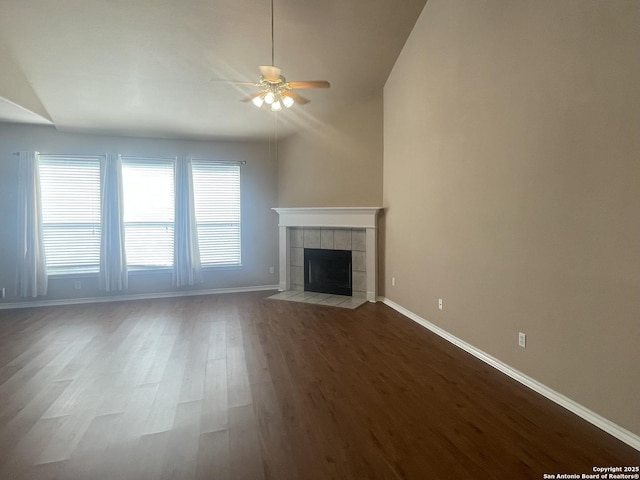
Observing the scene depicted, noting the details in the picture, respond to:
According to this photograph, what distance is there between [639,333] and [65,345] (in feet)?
16.3

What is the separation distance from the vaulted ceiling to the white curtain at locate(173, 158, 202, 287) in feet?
2.80

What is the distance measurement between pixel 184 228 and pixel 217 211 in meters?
0.67

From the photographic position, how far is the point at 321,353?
331 cm

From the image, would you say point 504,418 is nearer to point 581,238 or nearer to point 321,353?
point 581,238

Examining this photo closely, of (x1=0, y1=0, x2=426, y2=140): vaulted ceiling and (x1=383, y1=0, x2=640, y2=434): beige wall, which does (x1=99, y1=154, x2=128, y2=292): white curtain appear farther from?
(x1=383, y1=0, x2=640, y2=434): beige wall

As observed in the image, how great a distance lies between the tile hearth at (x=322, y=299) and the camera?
5.12m

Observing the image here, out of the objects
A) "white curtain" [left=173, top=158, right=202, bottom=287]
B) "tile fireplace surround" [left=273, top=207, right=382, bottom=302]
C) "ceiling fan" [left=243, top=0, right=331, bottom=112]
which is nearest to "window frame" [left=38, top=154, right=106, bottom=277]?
"white curtain" [left=173, top=158, right=202, bottom=287]

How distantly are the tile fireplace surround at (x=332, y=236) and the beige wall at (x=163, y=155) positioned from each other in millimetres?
374

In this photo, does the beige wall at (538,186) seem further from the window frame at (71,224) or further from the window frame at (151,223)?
the window frame at (71,224)

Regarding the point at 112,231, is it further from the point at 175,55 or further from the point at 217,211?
the point at 175,55

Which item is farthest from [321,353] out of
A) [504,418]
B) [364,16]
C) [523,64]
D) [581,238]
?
[364,16]

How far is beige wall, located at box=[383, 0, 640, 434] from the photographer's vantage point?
196 centimetres

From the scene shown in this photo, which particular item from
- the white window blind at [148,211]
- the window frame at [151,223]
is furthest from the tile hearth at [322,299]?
the white window blind at [148,211]

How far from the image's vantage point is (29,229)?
4.96 meters
